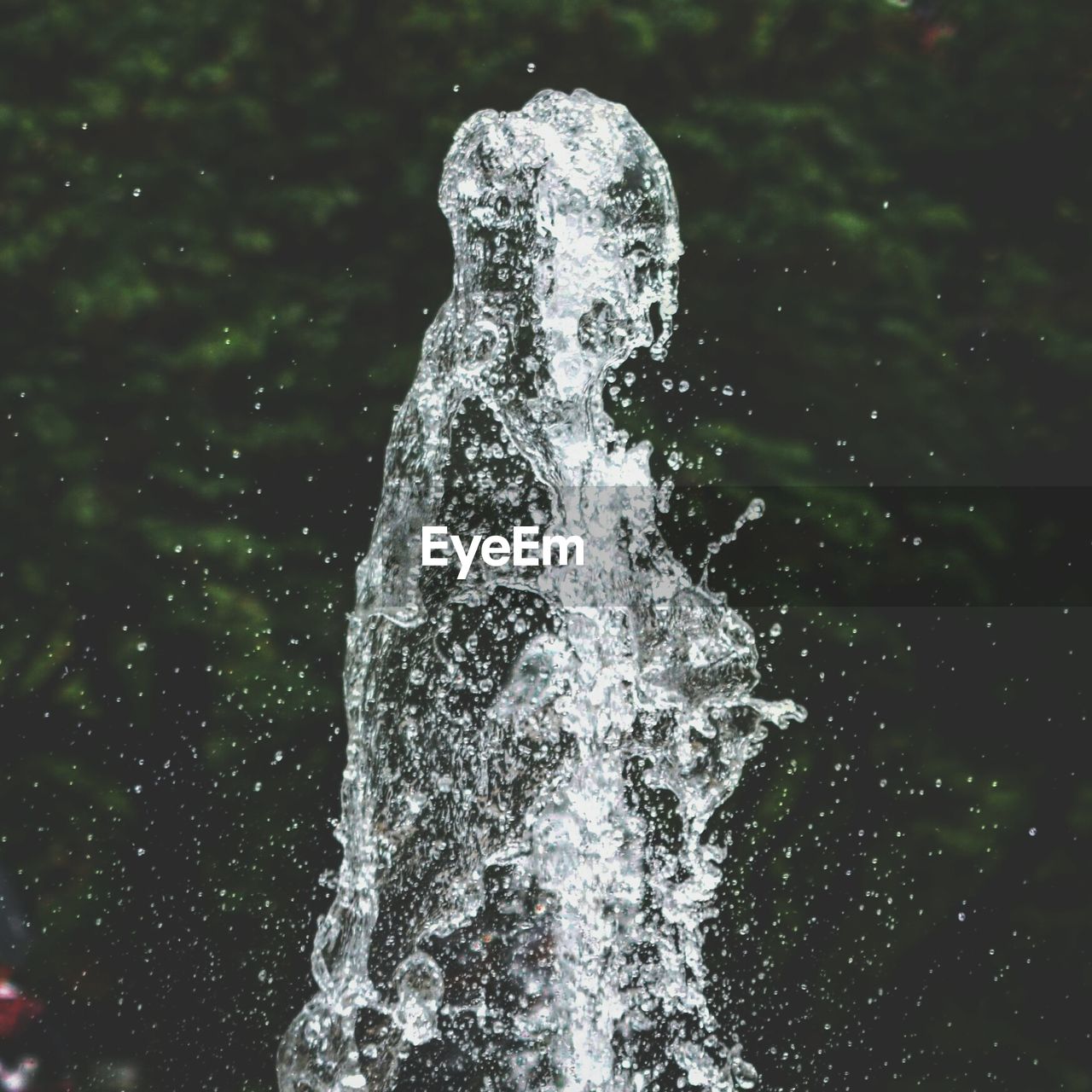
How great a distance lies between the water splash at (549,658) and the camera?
2.97 m

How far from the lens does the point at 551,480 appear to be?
308cm

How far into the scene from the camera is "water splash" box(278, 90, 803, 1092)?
297cm

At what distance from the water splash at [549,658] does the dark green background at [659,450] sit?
3.79 ft

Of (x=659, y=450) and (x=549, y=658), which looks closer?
(x=549, y=658)

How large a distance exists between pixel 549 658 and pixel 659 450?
5.03 ft

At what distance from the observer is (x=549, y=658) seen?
300cm

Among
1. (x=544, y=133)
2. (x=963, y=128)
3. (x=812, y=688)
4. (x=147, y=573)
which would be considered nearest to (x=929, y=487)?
(x=812, y=688)

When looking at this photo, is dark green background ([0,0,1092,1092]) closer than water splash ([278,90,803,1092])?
No

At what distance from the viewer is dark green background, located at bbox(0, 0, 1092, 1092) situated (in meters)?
4.26

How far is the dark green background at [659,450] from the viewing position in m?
4.26

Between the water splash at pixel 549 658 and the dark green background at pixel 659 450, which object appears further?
the dark green background at pixel 659 450

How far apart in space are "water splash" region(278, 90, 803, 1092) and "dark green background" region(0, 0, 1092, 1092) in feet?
3.79

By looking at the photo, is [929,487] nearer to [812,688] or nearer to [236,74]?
[812,688]

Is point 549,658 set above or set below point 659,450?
below
